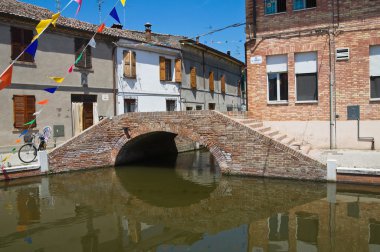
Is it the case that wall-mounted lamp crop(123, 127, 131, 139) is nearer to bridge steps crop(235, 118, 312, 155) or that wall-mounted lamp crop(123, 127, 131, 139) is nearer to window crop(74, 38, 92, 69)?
bridge steps crop(235, 118, 312, 155)

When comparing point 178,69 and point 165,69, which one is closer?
point 165,69

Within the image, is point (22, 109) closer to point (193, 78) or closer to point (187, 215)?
point (187, 215)

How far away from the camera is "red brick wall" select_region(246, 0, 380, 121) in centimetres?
1195

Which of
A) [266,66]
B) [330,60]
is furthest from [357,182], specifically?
[266,66]

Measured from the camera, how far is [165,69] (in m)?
20.8

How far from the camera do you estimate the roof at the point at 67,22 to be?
1441 cm

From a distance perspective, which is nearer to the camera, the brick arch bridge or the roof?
the brick arch bridge

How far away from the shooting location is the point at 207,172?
42.6 feet

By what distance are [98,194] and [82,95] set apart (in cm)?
823

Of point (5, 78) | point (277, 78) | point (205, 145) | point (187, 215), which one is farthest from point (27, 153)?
point (277, 78)

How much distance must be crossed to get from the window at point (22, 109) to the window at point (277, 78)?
32.6 ft

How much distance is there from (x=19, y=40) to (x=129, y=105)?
21.5 ft

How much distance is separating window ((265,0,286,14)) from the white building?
23.7 ft

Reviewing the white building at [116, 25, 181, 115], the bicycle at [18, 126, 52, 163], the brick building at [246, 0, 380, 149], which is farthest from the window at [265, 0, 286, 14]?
the bicycle at [18, 126, 52, 163]
